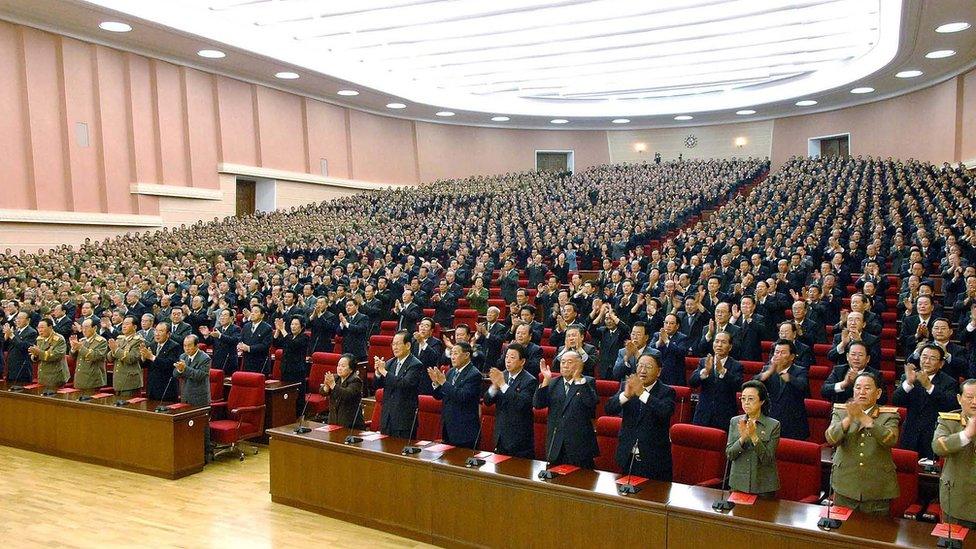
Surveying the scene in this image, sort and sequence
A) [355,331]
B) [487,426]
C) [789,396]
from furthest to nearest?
[355,331] → [487,426] → [789,396]

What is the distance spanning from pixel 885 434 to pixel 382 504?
8.11ft

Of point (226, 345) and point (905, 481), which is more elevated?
point (226, 345)

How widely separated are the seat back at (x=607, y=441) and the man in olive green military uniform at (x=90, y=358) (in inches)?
Answer: 165

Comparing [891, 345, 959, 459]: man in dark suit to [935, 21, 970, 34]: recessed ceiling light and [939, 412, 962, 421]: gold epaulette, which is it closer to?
[939, 412, 962, 421]: gold epaulette

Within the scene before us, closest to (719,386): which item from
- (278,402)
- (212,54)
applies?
(278,402)

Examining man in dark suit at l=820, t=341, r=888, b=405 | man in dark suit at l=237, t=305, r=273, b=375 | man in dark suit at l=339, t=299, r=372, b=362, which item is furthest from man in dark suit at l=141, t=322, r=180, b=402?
man in dark suit at l=820, t=341, r=888, b=405

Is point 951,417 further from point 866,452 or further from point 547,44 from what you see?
point 547,44

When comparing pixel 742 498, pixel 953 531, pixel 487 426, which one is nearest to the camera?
pixel 953 531

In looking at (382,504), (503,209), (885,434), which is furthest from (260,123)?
(885,434)

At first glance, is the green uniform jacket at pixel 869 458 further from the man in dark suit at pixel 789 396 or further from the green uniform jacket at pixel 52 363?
the green uniform jacket at pixel 52 363

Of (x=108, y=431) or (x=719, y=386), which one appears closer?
(x=719, y=386)

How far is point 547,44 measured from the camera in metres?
16.5

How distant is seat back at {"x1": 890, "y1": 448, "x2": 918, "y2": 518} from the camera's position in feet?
11.3

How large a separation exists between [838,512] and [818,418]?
4.99ft
